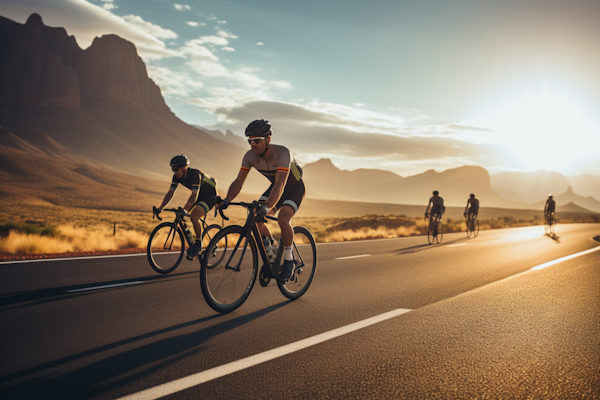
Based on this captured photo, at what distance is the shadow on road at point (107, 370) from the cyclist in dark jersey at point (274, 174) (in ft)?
5.31

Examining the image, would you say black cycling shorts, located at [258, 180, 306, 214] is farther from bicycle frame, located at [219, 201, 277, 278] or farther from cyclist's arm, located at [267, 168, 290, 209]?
cyclist's arm, located at [267, 168, 290, 209]

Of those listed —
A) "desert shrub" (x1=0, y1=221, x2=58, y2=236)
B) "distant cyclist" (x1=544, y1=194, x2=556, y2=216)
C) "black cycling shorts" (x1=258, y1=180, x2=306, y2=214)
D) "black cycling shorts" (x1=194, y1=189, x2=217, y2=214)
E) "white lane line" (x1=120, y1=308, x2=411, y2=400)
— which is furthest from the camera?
"distant cyclist" (x1=544, y1=194, x2=556, y2=216)

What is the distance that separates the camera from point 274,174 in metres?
5.67

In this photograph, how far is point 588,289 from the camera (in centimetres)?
717

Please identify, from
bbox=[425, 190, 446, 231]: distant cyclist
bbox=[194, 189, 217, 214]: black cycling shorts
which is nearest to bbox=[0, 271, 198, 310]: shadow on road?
bbox=[194, 189, 217, 214]: black cycling shorts

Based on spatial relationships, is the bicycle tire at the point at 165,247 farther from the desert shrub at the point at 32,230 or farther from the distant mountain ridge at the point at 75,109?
the distant mountain ridge at the point at 75,109

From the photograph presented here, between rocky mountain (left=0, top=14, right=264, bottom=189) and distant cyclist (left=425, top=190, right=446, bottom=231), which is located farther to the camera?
rocky mountain (left=0, top=14, right=264, bottom=189)

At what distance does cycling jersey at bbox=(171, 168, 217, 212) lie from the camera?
845 centimetres

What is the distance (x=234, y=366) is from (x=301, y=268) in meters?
2.81

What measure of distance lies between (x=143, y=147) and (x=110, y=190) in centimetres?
8623

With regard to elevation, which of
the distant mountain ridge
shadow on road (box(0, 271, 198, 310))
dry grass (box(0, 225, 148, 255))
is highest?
the distant mountain ridge

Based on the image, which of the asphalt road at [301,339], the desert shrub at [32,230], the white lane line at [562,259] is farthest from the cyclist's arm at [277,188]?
the desert shrub at [32,230]

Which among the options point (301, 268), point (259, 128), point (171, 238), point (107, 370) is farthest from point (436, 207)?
point (107, 370)

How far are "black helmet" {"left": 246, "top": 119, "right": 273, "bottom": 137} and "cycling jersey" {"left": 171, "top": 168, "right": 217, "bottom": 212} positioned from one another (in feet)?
11.0
